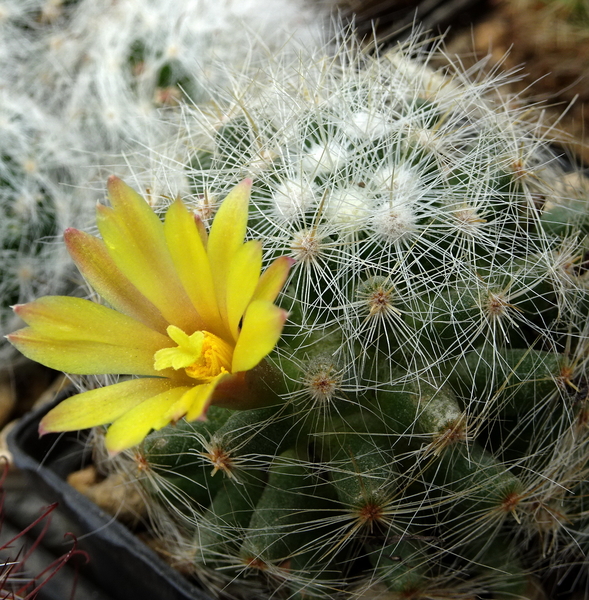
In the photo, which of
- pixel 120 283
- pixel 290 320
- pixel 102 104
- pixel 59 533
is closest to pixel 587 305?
pixel 290 320

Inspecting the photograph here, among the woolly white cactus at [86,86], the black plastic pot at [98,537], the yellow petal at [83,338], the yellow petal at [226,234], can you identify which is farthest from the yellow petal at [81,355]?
the woolly white cactus at [86,86]

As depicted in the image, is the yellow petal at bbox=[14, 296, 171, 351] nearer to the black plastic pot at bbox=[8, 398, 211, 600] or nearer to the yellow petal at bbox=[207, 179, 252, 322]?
the yellow petal at bbox=[207, 179, 252, 322]

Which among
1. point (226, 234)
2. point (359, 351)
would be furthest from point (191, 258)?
point (359, 351)

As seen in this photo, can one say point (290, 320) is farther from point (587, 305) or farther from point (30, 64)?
point (30, 64)

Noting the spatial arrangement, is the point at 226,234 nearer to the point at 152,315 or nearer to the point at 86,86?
the point at 152,315

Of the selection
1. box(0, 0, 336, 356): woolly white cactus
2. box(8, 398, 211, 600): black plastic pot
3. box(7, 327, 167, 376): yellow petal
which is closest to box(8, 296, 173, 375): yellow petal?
box(7, 327, 167, 376): yellow petal

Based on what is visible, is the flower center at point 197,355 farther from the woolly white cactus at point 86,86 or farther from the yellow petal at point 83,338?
the woolly white cactus at point 86,86
